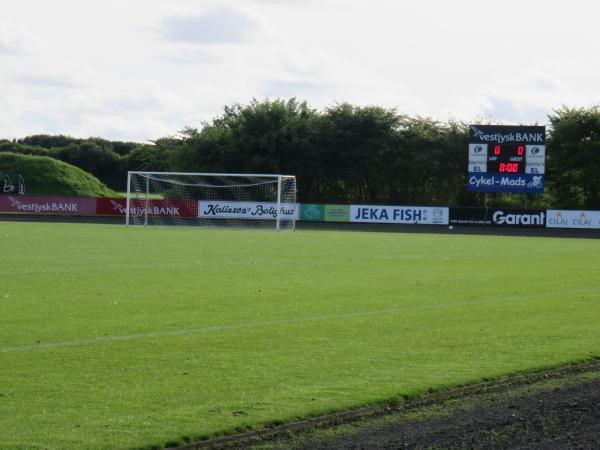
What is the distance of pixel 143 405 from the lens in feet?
28.3

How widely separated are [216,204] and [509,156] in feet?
59.6

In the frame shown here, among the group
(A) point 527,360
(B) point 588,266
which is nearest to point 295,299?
(A) point 527,360

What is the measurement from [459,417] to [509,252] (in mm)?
25177

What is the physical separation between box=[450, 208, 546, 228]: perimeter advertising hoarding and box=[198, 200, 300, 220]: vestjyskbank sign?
32.8 ft

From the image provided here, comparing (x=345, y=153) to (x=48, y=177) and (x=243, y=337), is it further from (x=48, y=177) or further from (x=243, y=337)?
(x=243, y=337)

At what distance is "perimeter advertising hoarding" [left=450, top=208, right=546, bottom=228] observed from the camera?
187ft

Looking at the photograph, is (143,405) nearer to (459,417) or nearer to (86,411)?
(86,411)

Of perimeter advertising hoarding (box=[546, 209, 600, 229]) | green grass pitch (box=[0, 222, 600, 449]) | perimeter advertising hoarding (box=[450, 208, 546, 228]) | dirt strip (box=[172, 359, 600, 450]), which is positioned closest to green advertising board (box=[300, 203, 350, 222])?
perimeter advertising hoarding (box=[450, 208, 546, 228])

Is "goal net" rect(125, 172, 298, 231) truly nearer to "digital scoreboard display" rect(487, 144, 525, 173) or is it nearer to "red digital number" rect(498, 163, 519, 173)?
"digital scoreboard display" rect(487, 144, 525, 173)

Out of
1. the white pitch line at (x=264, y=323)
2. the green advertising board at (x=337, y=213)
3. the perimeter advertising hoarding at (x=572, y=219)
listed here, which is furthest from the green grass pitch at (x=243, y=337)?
the green advertising board at (x=337, y=213)

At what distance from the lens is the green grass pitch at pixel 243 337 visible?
27.9 ft

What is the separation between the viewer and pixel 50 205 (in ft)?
212

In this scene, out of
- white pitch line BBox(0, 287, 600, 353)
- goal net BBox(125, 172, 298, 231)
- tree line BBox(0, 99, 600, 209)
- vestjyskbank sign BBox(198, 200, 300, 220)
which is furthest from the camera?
tree line BBox(0, 99, 600, 209)

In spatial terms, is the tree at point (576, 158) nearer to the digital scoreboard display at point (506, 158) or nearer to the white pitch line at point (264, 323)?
the digital scoreboard display at point (506, 158)
